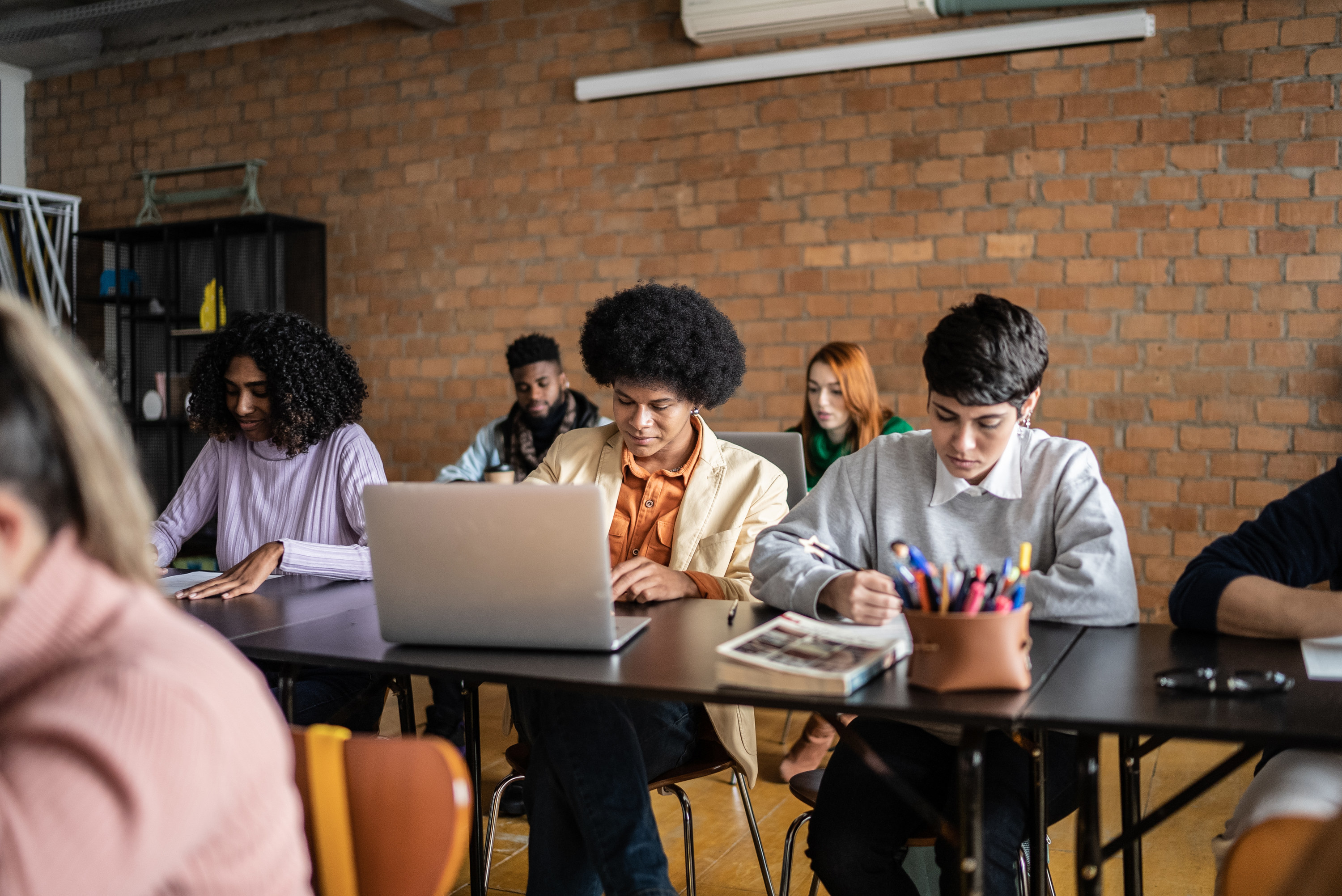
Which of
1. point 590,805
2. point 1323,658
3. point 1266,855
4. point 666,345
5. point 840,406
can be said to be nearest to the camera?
point 1266,855

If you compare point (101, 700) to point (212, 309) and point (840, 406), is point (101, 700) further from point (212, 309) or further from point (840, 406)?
point (212, 309)

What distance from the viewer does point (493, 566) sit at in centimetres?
147

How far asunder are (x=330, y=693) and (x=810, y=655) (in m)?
1.00

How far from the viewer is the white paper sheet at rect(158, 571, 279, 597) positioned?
6.57ft

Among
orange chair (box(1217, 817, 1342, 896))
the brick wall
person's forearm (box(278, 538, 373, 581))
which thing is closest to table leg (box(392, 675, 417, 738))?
person's forearm (box(278, 538, 373, 581))

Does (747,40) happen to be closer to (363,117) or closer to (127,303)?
(363,117)

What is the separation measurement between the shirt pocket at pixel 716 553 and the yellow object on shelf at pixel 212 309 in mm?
3733

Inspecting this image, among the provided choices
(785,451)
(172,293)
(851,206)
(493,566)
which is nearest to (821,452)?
(785,451)

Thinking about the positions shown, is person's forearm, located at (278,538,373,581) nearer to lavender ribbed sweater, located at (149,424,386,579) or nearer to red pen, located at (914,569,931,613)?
lavender ribbed sweater, located at (149,424,386,579)

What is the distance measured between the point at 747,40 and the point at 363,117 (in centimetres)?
183

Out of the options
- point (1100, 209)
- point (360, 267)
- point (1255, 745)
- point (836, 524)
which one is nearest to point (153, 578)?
point (1255, 745)

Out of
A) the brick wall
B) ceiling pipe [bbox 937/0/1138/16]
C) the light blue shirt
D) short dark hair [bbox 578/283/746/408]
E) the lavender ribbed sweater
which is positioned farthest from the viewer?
the light blue shirt

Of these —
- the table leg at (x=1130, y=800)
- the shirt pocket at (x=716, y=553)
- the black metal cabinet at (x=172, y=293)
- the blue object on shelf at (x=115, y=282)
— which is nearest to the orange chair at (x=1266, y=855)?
the table leg at (x=1130, y=800)

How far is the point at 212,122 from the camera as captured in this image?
5227mm
